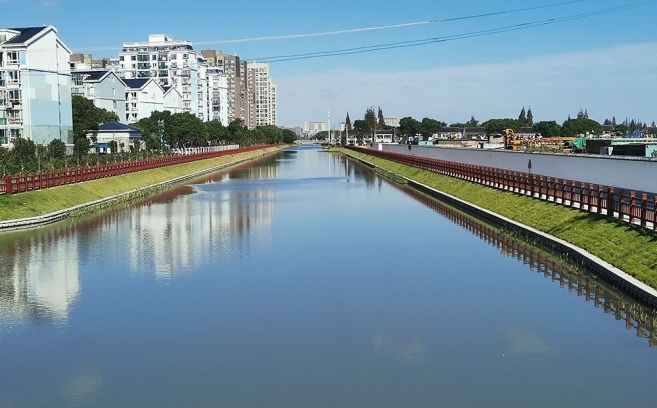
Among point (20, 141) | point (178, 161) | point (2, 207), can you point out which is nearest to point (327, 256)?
point (2, 207)

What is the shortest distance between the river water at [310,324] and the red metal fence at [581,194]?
255 centimetres

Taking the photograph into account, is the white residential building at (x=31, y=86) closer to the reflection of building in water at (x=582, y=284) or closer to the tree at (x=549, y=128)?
the reflection of building in water at (x=582, y=284)

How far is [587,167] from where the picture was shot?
3294 centimetres

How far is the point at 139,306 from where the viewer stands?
50.4ft

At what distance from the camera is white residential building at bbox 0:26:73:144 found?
72.2m

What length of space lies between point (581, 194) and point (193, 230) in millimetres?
14453

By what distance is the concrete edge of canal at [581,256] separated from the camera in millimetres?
15429

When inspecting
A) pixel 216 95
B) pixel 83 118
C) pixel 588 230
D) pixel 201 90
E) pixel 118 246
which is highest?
pixel 216 95

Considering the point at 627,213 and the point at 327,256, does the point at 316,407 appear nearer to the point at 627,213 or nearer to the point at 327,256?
the point at 327,256

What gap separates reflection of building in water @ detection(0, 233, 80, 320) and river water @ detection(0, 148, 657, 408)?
70 millimetres

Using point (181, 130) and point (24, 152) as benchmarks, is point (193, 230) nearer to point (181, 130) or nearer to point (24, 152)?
point (24, 152)

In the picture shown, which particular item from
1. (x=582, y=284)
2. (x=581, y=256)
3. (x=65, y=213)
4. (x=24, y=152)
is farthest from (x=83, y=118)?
(x=582, y=284)

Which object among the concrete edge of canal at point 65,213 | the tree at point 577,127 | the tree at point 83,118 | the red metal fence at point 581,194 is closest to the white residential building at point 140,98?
→ the tree at point 83,118

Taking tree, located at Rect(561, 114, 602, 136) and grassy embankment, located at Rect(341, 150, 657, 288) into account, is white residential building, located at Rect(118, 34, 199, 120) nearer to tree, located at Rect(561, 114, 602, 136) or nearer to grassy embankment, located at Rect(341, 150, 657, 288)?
tree, located at Rect(561, 114, 602, 136)
